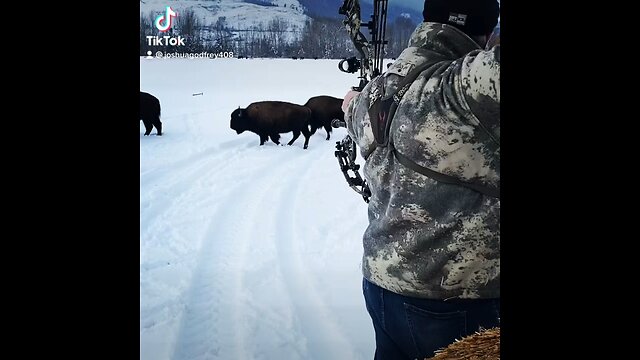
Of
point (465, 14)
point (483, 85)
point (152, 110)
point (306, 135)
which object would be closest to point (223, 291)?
point (465, 14)

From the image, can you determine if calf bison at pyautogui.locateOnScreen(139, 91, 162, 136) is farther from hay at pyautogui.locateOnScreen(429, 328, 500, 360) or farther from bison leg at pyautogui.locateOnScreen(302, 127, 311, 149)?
hay at pyautogui.locateOnScreen(429, 328, 500, 360)

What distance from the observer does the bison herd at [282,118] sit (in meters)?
9.14

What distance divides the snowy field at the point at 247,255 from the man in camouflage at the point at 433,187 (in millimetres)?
1374

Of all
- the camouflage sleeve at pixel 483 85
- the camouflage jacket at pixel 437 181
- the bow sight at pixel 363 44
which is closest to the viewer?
the camouflage sleeve at pixel 483 85

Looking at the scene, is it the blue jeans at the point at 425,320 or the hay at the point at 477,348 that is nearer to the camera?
the hay at the point at 477,348

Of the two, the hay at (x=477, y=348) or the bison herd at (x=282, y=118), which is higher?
the hay at (x=477, y=348)

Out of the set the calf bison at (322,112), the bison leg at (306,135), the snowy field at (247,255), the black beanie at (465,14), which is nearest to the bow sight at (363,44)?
the black beanie at (465,14)

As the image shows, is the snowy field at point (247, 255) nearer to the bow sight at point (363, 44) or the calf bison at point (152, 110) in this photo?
the calf bison at point (152, 110)

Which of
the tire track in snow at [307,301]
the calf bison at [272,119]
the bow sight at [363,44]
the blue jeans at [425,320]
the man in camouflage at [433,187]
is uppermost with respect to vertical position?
the bow sight at [363,44]

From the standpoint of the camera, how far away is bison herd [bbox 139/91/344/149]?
30.0ft

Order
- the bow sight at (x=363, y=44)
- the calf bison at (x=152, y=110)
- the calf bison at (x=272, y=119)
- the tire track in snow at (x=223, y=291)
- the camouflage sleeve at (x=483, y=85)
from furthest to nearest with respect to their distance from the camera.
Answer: the calf bison at (x=272, y=119), the calf bison at (x=152, y=110), the tire track in snow at (x=223, y=291), the bow sight at (x=363, y=44), the camouflage sleeve at (x=483, y=85)

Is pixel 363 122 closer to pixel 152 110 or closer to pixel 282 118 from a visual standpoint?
pixel 152 110
